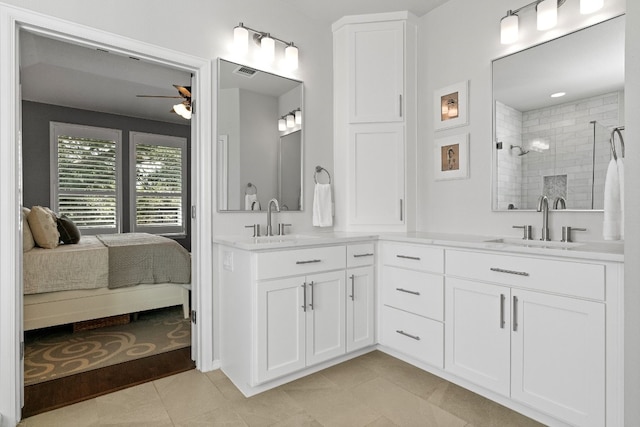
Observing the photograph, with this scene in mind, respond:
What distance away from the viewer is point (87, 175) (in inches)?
208

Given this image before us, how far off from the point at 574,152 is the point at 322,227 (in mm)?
1821

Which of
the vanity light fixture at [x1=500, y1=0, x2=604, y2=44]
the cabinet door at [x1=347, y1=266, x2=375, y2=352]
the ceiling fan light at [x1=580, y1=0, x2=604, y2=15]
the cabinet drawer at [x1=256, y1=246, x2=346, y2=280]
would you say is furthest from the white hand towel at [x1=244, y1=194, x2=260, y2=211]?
the ceiling fan light at [x1=580, y1=0, x2=604, y2=15]

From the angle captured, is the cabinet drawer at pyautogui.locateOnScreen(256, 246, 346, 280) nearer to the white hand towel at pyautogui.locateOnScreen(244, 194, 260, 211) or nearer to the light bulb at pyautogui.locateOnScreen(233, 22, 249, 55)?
the white hand towel at pyautogui.locateOnScreen(244, 194, 260, 211)

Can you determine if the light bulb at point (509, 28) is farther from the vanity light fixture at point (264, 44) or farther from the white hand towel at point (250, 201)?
the white hand towel at point (250, 201)

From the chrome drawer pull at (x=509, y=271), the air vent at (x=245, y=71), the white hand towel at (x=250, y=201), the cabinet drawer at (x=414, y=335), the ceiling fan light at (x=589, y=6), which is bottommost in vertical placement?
the cabinet drawer at (x=414, y=335)

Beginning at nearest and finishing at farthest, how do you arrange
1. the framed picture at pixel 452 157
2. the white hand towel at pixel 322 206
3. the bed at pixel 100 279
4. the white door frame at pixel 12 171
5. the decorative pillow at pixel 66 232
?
the white door frame at pixel 12 171 → the framed picture at pixel 452 157 → the bed at pixel 100 279 → the white hand towel at pixel 322 206 → the decorative pillow at pixel 66 232

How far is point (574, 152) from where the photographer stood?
2127mm

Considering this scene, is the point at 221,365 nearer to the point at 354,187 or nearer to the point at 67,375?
the point at 67,375

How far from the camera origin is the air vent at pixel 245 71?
8.34 feet

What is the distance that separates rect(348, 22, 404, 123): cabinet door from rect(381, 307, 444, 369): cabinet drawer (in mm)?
1574

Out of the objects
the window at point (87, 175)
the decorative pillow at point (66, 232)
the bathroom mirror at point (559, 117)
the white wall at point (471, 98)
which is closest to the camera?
the bathroom mirror at point (559, 117)

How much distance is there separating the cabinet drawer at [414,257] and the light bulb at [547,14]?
1.54 meters

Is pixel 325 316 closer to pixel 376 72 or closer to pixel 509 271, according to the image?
pixel 509 271

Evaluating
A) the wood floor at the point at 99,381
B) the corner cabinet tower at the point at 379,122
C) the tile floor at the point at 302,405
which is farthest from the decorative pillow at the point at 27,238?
the corner cabinet tower at the point at 379,122
